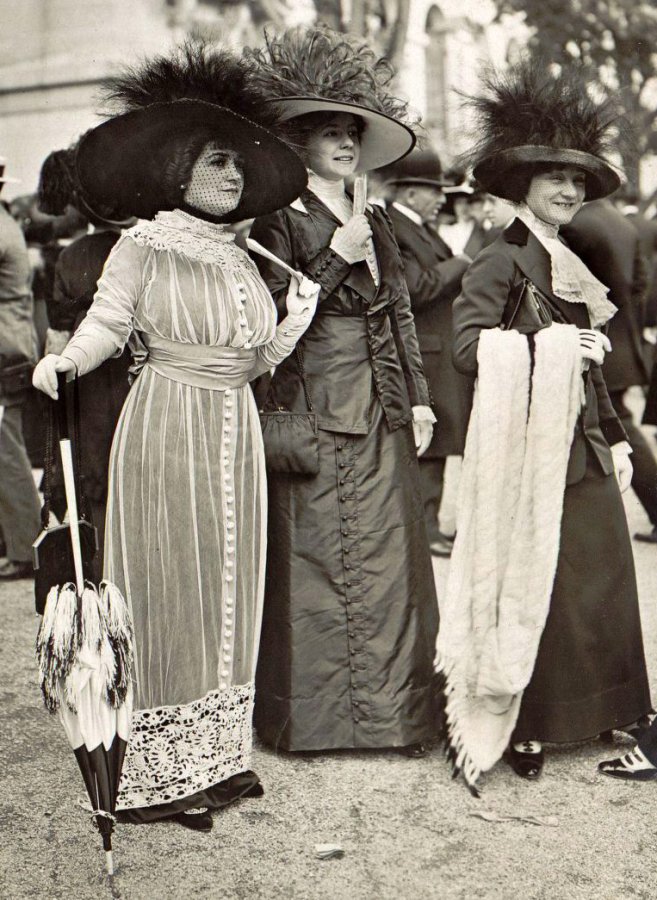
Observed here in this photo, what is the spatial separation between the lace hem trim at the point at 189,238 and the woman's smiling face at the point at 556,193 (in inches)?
40.2

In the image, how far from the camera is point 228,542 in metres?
3.16

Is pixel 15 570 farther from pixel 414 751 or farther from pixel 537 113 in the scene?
pixel 537 113

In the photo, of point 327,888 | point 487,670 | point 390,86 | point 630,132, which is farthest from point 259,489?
point 630,132

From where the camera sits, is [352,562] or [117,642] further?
[352,562]

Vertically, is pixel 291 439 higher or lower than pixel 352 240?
lower

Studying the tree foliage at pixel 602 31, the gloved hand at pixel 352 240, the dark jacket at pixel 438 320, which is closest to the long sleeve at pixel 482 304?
the gloved hand at pixel 352 240

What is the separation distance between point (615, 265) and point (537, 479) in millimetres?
3082

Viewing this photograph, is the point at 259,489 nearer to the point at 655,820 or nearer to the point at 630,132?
the point at 655,820

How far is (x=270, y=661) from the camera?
3.68 m

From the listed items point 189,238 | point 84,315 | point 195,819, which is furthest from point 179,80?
point 195,819

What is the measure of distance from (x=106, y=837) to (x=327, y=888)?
581 millimetres

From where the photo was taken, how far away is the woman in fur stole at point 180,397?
303 centimetres

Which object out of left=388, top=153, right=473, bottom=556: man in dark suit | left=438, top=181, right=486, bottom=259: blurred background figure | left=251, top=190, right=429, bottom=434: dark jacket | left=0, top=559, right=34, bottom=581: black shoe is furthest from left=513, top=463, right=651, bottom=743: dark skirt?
left=438, top=181, right=486, bottom=259: blurred background figure

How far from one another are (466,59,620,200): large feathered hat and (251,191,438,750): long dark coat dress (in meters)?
0.51
